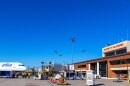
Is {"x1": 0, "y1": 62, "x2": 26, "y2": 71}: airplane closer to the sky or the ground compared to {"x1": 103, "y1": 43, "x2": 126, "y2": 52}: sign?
closer to the ground

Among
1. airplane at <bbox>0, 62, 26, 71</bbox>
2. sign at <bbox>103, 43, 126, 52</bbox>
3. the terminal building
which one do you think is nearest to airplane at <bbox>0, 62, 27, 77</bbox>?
airplane at <bbox>0, 62, 26, 71</bbox>

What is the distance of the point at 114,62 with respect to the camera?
92875 mm

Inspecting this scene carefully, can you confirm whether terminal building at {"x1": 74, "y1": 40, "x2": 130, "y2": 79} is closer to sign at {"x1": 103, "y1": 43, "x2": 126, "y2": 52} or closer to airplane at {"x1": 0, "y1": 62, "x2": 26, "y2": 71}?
sign at {"x1": 103, "y1": 43, "x2": 126, "y2": 52}

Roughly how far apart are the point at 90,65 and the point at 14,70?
123 feet

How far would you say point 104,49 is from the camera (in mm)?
116312

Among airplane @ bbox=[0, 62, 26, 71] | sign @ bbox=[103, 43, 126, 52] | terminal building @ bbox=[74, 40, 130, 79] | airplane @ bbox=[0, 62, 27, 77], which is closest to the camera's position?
terminal building @ bbox=[74, 40, 130, 79]

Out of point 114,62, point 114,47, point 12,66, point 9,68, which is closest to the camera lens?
point 9,68

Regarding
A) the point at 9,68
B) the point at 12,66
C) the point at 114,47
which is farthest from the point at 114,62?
the point at 9,68

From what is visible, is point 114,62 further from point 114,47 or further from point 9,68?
point 9,68

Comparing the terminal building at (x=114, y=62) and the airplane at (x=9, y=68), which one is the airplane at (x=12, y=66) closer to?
the airplane at (x=9, y=68)

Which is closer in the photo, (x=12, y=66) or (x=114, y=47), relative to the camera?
(x=12, y=66)

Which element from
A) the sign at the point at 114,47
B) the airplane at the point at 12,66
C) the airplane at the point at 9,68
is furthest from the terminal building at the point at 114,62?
the airplane at the point at 12,66

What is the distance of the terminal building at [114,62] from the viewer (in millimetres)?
82850

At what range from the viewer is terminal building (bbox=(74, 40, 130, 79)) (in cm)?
8285
